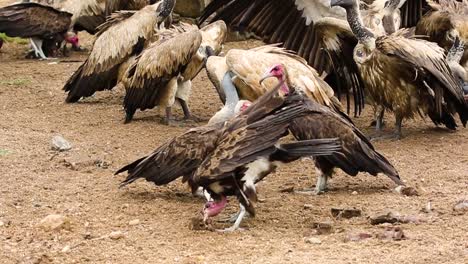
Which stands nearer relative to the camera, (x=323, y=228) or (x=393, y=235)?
(x=393, y=235)

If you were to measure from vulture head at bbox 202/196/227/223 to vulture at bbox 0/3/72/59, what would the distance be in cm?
661

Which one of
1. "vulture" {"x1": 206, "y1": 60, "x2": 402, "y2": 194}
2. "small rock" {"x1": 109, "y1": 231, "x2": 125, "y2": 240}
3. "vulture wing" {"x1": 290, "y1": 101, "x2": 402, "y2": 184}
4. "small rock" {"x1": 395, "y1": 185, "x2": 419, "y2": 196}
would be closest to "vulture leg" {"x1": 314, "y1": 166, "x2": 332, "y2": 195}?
"vulture" {"x1": 206, "y1": 60, "x2": 402, "y2": 194}

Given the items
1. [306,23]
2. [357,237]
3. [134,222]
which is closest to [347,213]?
[357,237]

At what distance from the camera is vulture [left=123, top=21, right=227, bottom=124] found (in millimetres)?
8617

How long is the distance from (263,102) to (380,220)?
922mm

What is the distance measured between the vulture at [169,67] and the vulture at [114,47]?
548 mm

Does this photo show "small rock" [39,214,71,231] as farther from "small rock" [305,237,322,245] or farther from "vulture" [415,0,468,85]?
"vulture" [415,0,468,85]

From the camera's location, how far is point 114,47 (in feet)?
31.6

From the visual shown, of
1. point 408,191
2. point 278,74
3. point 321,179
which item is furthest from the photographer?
point 278,74

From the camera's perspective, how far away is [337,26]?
8727mm

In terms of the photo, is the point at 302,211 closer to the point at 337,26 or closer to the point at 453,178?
the point at 453,178

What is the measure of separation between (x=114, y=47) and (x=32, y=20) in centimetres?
249

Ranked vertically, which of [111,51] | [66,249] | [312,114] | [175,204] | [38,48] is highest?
[312,114]

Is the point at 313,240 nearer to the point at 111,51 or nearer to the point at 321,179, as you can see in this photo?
the point at 321,179
